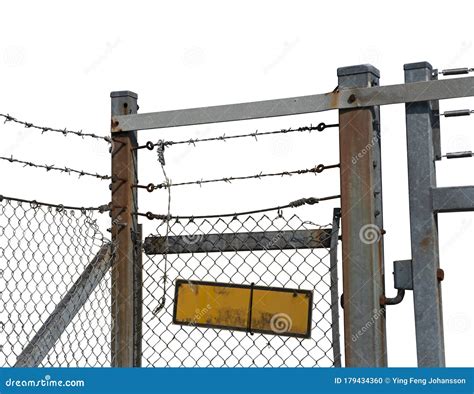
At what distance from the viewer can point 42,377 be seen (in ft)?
11.9

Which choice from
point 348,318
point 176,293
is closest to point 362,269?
point 348,318

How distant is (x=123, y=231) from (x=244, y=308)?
0.70 meters

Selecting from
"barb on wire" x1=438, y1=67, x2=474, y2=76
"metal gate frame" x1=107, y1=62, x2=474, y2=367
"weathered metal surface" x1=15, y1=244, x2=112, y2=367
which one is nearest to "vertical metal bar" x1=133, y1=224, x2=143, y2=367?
"weathered metal surface" x1=15, y1=244, x2=112, y2=367

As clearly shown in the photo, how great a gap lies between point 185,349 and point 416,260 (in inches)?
41.3

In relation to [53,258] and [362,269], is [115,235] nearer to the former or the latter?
[53,258]

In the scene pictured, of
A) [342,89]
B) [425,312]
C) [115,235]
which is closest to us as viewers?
[425,312]

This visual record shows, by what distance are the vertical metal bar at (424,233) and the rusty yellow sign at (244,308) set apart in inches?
17.5

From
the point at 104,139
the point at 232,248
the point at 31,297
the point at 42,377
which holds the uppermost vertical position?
the point at 104,139

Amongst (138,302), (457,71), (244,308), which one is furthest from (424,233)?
(138,302)

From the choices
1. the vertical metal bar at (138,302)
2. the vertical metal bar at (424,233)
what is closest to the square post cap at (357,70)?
the vertical metal bar at (424,233)

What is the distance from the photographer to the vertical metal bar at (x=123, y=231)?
404cm

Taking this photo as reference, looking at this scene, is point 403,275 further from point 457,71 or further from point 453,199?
point 457,71

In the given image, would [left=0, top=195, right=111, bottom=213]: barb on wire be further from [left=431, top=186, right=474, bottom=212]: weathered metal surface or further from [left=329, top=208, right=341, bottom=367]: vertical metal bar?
[left=431, top=186, right=474, bottom=212]: weathered metal surface

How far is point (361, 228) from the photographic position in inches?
142
